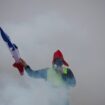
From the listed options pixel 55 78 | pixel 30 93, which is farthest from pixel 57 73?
pixel 30 93

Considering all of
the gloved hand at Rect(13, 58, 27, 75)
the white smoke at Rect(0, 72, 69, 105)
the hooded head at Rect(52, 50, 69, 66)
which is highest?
the gloved hand at Rect(13, 58, 27, 75)

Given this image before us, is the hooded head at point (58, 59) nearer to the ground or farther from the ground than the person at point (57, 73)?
farther from the ground

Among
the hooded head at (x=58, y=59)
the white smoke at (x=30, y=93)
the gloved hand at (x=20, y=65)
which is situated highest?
the gloved hand at (x=20, y=65)

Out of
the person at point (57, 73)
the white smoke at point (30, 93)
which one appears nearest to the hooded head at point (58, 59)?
the person at point (57, 73)

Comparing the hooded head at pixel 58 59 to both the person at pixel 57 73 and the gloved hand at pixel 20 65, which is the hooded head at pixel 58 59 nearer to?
the person at pixel 57 73

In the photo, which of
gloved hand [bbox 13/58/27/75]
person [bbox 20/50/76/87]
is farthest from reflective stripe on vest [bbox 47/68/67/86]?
gloved hand [bbox 13/58/27/75]

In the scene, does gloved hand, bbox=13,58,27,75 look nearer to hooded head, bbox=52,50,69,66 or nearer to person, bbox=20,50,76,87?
person, bbox=20,50,76,87

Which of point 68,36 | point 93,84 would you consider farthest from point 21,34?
point 93,84

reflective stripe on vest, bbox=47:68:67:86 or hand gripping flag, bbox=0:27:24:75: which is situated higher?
hand gripping flag, bbox=0:27:24:75

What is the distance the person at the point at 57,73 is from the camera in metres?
1.59

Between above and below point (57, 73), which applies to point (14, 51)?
above

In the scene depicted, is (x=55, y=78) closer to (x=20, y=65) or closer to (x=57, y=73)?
(x=57, y=73)

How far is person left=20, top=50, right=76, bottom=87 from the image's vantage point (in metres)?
1.59

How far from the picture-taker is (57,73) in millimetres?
1598
